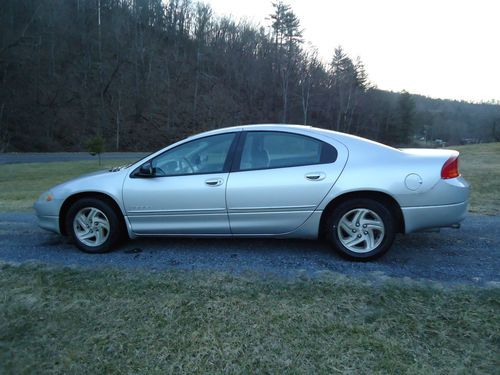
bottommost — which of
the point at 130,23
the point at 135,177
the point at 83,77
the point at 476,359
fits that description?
the point at 476,359

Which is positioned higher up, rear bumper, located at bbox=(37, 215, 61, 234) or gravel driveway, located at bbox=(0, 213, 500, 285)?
rear bumper, located at bbox=(37, 215, 61, 234)

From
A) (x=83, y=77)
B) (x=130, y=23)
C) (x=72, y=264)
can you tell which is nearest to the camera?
(x=72, y=264)

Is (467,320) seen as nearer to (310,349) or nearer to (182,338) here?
(310,349)

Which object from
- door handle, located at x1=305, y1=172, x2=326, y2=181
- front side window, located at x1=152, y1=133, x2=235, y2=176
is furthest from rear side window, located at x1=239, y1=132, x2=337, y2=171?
front side window, located at x1=152, y1=133, x2=235, y2=176

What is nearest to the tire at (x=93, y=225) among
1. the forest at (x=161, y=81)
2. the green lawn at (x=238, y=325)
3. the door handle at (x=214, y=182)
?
the green lawn at (x=238, y=325)

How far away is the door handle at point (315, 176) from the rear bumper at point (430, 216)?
2.90ft

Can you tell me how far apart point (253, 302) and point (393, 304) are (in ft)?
3.60

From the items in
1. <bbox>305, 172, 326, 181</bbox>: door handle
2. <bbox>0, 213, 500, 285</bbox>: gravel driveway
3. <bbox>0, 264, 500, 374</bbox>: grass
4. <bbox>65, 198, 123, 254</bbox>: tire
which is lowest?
<bbox>0, 264, 500, 374</bbox>: grass

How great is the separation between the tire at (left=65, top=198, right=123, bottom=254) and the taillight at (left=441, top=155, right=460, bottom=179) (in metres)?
3.60

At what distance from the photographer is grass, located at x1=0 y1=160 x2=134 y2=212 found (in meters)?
8.06

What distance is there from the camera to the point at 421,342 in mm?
2324

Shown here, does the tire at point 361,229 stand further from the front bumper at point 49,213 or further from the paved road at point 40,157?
the paved road at point 40,157

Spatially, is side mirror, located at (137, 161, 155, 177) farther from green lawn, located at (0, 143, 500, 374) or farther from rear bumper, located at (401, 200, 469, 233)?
rear bumper, located at (401, 200, 469, 233)

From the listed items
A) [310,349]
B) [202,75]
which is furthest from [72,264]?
[202,75]
